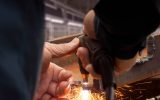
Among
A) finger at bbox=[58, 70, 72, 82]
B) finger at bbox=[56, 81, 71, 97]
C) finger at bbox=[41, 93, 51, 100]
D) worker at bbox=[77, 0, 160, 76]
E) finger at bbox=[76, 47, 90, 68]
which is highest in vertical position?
worker at bbox=[77, 0, 160, 76]

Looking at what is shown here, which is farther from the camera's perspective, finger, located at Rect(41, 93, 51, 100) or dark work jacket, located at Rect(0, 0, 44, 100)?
finger, located at Rect(41, 93, 51, 100)

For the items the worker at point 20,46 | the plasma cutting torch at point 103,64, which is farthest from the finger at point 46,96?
the worker at point 20,46

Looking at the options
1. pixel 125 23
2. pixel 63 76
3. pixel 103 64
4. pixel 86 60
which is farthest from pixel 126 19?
pixel 63 76

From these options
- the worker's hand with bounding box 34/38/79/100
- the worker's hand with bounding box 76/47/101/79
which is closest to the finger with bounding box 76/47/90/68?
the worker's hand with bounding box 76/47/101/79

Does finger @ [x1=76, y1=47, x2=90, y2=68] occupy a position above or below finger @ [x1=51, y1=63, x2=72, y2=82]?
above

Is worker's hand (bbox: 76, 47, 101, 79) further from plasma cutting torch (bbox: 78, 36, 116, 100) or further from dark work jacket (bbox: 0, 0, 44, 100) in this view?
dark work jacket (bbox: 0, 0, 44, 100)

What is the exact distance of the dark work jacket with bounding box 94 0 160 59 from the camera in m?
0.89

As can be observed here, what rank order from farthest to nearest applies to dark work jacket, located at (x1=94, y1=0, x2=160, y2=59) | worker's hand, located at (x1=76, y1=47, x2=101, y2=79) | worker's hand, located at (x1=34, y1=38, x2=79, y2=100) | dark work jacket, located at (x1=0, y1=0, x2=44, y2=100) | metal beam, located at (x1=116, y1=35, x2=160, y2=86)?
metal beam, located at (x1=116, y1=35, x2=160, y2=86) < worker's hand, located at (x1=34, y1=38, x2=79, y2=100) < worker's hand, located at (x1=76, y1=47, x2=101, y2=79) < dark work jacket, located at (x1=94, y1=0, x2=160, y2=59) < dark work jacket, located at (x1=0, y1=0, x2=44, y2=100)

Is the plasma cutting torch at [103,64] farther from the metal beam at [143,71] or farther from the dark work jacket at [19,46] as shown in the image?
the metal beam at [143,71]

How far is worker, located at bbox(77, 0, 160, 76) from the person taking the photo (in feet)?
2.93

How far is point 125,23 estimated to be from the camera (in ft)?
3.00

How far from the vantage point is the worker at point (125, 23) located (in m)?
0.89

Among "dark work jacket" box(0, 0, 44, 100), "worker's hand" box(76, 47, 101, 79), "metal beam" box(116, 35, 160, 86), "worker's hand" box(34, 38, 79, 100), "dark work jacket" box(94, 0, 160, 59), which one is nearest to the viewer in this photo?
"dark work jacket" box(0, 0, 44, 100)

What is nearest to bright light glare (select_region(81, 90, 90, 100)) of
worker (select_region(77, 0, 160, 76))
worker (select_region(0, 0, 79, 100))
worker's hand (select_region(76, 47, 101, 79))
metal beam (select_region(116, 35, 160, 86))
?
metal beam (select_region(116, 35, 160, 86))
